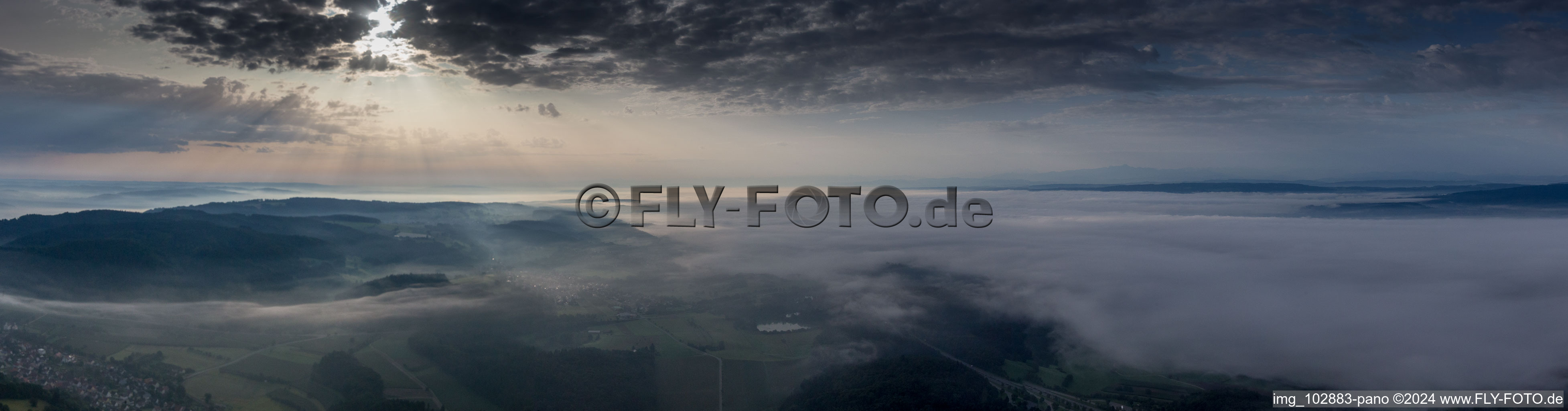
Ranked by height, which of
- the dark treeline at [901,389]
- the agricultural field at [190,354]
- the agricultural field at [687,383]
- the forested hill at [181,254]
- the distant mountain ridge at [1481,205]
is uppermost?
the distant mountain ridge at [1481,205]

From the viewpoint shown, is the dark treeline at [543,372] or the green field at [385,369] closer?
the dark treeline at [543,372]

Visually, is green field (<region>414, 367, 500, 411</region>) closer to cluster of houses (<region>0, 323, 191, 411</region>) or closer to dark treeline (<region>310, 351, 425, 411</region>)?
dark treeline (<region>310, 351, 425, 411</region>)

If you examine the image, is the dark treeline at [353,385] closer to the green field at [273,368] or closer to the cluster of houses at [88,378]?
the green field at [273,368]

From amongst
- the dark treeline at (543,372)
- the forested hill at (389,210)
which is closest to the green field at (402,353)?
the dark treeline at (543,372)

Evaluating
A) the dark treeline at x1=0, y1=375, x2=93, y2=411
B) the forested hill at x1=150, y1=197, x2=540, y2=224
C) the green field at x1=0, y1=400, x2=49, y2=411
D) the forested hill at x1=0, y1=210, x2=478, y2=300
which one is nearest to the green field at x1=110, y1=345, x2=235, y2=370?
the dark treeline at x1=0, y1=375, x2=93, y2=411

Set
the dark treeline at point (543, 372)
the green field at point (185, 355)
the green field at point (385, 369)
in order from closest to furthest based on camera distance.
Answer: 1. the dark treeline at point (543, 372)
2. the green field at point (385, 369)
3. the green field at point (185, 355)

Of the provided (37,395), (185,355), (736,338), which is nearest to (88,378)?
(185,355)

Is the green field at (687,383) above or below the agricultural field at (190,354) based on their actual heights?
below

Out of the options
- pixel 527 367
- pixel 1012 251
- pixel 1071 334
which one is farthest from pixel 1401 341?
pixel 527 367

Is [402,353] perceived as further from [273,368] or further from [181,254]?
[181,254]
